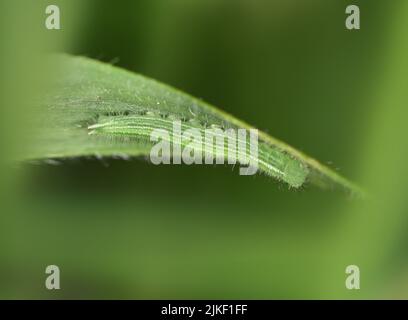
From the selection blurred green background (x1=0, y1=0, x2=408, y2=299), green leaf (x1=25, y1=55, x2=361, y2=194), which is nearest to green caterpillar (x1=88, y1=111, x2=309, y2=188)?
green leaf (x1=25, y1=55, x2=361, y2=194)

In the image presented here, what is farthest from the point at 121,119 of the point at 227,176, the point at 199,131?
the point at 227,176

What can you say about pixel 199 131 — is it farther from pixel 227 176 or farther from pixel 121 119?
pixel 227 176

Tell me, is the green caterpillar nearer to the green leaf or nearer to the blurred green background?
the green leaf

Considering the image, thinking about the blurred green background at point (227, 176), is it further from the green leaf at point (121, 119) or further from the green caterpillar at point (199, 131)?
the green caterpillar at point (199, 131)
